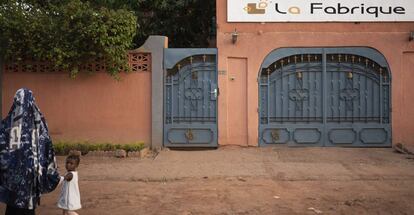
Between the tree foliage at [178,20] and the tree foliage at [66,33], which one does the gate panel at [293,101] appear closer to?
the tree foliage at [66,33]

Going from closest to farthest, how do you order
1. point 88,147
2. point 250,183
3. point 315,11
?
point 250,183 → point 88,147 → point 315,11

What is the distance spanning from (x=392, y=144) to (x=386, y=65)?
70.5 inches

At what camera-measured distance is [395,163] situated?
10.1 meters

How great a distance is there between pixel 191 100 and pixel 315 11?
3441 millimetres

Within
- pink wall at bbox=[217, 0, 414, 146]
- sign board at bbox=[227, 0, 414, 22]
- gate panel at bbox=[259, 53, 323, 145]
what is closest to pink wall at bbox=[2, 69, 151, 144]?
pink wall at bbox=[217, 0, 414, 146]

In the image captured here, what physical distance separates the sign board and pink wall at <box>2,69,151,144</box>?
2.87 metres

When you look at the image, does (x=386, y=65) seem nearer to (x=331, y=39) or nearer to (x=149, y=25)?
(x=331, y=39)

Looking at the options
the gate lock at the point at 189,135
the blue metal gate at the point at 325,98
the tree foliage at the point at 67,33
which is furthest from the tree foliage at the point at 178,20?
the gate lock at the point at 189,135

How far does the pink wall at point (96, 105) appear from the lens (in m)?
12.0

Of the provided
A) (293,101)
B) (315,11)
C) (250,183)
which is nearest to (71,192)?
(250,183)

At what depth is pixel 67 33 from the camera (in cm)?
1105

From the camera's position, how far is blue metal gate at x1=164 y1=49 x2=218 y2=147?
39.2 ft

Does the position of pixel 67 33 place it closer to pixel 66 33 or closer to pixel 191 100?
pixel 66 33

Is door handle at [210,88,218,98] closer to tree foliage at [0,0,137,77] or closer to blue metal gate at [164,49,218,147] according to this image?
blue metal gate at [164,49,218,147]
